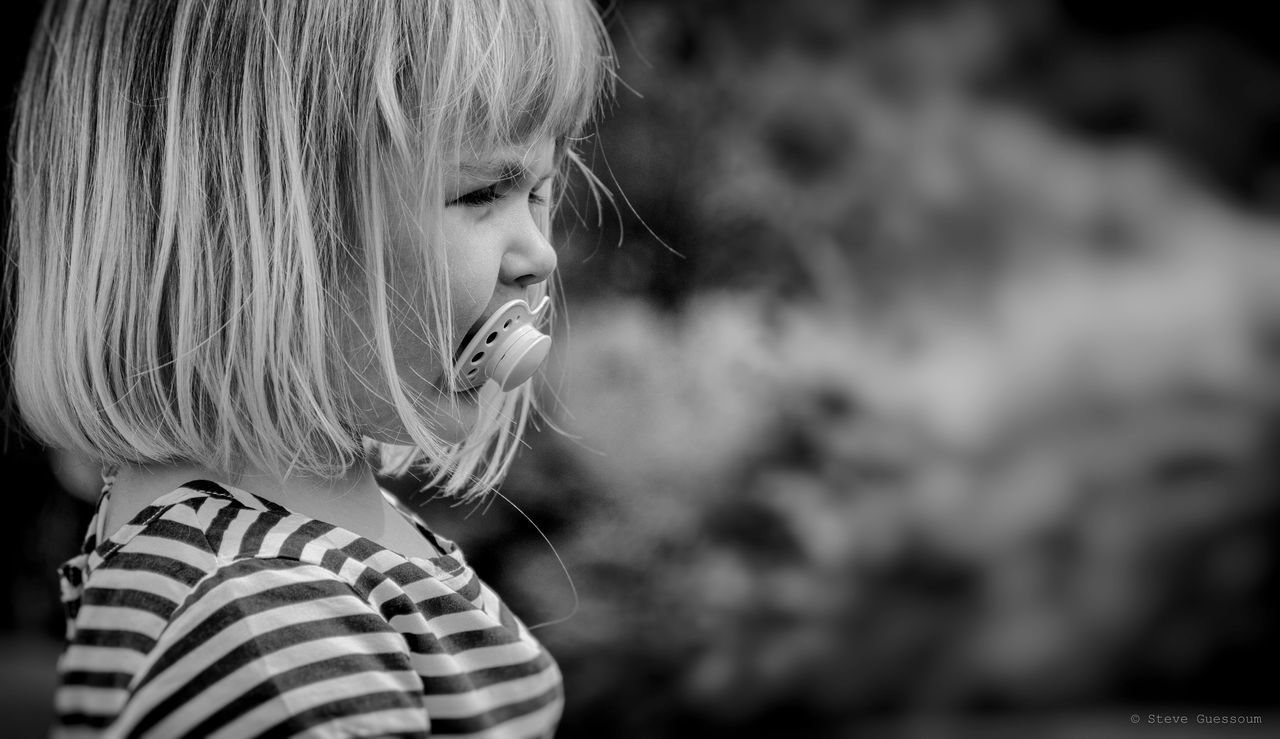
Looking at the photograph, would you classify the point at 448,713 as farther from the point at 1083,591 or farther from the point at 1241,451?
the point at 1241,451

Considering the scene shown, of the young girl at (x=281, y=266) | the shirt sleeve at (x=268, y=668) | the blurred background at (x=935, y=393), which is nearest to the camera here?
the shirt sleeve at (x=268, y=668)

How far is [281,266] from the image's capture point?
58 cm

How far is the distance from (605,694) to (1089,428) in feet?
3.29

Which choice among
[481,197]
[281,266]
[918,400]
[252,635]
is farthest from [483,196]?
[918,400]

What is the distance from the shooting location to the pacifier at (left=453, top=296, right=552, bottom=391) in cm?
63

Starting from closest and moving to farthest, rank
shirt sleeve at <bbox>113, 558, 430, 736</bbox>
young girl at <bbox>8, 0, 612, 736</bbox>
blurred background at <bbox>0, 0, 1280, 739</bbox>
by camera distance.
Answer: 1. shirt sleeve at <bbox>113, 558, 430, 736</bbox>
2. young girl at <bbox>8, 0, 612, 736</bbox>
3. blurred background at <bbox>0, 0, 1280, 739</bbox>

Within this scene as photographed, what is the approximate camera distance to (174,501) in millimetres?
548

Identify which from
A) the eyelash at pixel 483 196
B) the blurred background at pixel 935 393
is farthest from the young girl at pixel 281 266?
the blurred background at pixel 935 393

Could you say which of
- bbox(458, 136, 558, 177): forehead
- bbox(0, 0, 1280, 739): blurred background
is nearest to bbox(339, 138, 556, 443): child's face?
bbox(458, 136, 558, 177): forehead

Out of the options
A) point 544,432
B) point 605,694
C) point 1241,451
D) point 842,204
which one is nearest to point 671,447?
point 544,432

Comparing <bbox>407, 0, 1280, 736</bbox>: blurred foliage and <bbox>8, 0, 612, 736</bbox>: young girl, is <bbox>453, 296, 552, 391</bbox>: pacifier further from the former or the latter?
<bbox>407, 0, 1280, 736</bbox>: blurred foliage

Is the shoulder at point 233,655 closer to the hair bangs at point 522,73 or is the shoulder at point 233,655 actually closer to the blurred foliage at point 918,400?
the hair bangs at point 522,73

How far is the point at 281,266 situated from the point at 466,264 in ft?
0.32

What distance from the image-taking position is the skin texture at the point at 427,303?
600 millimetres
